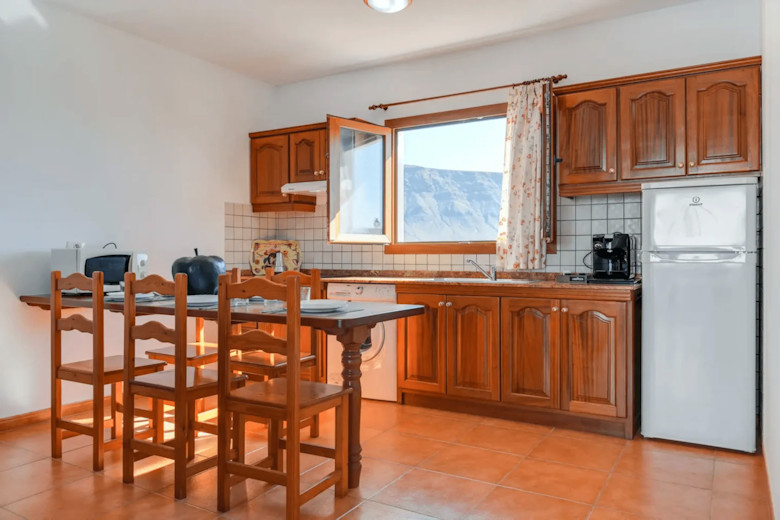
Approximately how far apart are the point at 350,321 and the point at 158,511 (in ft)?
3.50

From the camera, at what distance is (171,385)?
2.40 metres

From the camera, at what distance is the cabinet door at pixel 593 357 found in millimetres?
3092

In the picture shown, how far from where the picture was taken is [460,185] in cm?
436

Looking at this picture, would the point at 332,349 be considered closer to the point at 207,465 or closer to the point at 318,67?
the point at 207,465

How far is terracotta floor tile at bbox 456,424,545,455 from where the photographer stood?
2.96 meters

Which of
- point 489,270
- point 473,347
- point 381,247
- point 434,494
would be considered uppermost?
point 381,247

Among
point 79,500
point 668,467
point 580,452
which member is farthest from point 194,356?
point 668,467

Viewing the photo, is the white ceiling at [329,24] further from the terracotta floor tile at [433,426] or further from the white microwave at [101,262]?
the terracotta floor tile at [433,426]

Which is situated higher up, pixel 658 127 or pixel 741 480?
pixel 658 127

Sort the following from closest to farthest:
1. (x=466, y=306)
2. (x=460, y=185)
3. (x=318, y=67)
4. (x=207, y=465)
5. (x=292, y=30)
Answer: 1. (x=207, y=465)
2. (x=466, y=306)
3. (x=292, y=30)
4. (x=460, y=185)
5. (x=318, y=67)

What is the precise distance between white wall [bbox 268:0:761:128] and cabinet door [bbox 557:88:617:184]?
1.36ft

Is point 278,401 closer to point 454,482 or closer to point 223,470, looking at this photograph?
point 223,470

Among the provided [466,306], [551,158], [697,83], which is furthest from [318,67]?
[697,83]

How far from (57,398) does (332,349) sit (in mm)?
1761
